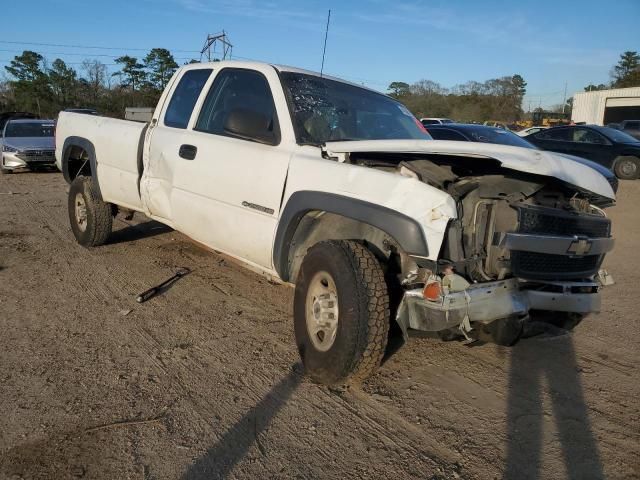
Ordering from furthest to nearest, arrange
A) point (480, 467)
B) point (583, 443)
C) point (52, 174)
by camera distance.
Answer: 1. point (52, 174)
2. point (583, 443)
3. point (480, 467)

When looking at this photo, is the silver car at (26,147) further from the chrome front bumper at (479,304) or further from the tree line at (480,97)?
the tree line at (480,97)

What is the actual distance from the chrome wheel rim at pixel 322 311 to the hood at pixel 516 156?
33.2 inches

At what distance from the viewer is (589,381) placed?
3529 mm

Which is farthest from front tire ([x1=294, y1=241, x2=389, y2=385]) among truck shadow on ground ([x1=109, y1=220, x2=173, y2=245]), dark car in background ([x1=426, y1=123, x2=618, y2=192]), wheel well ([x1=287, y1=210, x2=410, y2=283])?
dark car in background ([x1=426, y1=123, x2=618, y2=192])

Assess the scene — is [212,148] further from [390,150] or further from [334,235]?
[390,150]

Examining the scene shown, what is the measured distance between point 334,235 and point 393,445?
4.50 ft

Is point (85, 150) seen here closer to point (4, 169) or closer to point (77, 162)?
point (77, 162)

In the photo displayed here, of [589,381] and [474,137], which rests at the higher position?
[474,137]

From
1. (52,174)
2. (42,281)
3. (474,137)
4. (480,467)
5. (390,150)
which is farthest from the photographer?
(52,174)

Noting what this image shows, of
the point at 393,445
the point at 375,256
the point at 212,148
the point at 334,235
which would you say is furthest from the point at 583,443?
the point at 212,148

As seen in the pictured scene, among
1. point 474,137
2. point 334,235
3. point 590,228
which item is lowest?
point 334,235

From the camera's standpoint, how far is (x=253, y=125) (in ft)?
12.2

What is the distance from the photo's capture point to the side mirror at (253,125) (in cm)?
372

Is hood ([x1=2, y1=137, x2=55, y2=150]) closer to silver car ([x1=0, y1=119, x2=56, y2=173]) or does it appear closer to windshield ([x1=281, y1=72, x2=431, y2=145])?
silver car ([x1=0, y1=119, x2=56, y2=173])
